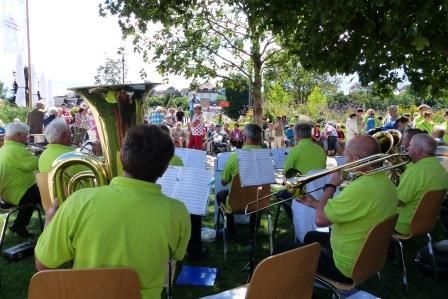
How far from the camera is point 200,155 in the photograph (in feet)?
15.1

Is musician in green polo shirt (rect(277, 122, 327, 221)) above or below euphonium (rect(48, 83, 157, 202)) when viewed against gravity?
below

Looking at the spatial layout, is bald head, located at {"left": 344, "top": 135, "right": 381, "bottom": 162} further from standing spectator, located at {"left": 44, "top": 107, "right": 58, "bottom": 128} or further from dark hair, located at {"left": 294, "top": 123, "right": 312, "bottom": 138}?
standing spectator, located at {"left": 44, "top": 107, "right": 58, "bottom": 128}

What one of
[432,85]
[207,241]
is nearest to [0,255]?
[207,241]

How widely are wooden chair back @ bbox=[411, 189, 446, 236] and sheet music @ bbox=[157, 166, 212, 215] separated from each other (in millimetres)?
1744

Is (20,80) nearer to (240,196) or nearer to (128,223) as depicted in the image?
(240,196)

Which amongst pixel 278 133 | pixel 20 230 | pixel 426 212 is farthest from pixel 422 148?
pixel 278 133

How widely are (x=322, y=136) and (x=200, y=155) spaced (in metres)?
10.3

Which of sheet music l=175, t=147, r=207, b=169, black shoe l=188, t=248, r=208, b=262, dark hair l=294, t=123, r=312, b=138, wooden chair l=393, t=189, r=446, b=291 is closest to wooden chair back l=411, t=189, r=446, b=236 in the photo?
wooden chair l=393, t=189, r=446, b=291

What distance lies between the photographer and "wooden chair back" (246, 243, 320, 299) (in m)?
1.86

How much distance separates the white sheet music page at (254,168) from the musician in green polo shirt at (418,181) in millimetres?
1112

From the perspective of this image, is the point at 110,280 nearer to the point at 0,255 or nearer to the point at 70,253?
the point at 70,253

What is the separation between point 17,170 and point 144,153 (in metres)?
3.25

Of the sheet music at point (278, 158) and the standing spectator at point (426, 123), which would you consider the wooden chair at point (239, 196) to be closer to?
the sheet music at point (278, 158)

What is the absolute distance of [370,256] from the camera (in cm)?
266
